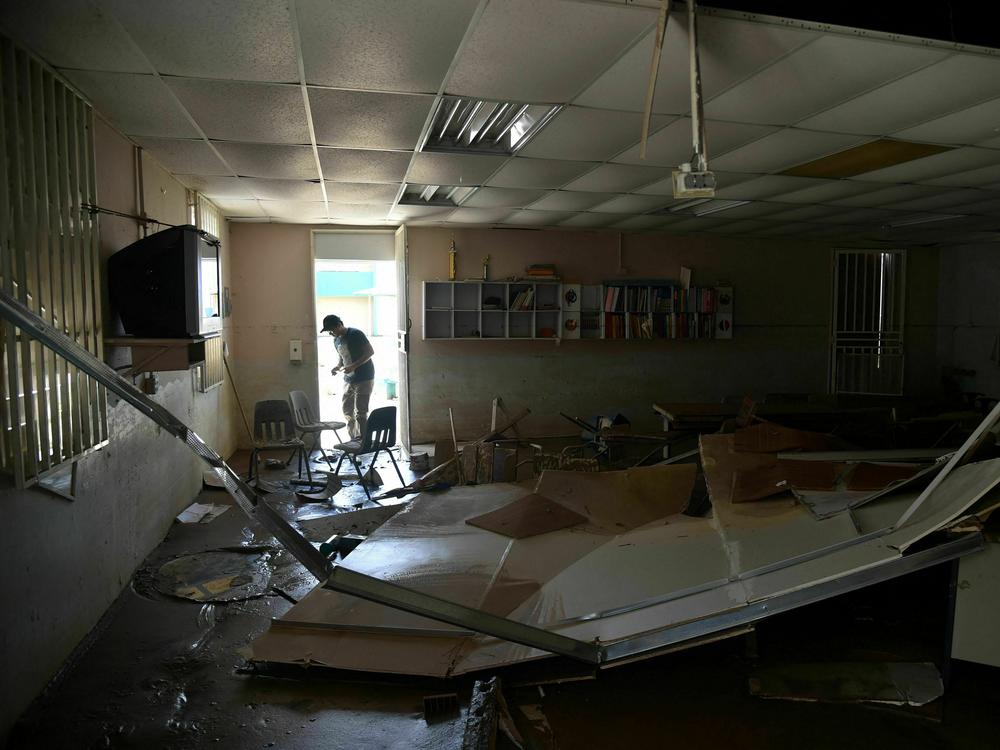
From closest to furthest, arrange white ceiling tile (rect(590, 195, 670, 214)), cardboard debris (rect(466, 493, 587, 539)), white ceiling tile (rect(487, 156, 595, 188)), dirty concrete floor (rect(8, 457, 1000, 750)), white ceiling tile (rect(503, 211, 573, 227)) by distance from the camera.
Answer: dirty concrete floor (rect(8, 457, 1000, 750)) → cardboard debris (rect(466, 493, 587, 539)) → white ceiling tile (rect(487, 156, 595, 188)) → white ceiling tile (rect(590, 195, 670, 214)) → white ceiling tile (rect(503, 211, 573, 227))

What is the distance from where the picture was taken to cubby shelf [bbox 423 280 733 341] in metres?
7.84

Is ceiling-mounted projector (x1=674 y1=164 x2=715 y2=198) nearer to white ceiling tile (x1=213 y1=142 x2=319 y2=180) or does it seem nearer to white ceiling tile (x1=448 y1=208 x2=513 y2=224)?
white ceiling tile (x1=213 y1=142 x2=319 y2=180)

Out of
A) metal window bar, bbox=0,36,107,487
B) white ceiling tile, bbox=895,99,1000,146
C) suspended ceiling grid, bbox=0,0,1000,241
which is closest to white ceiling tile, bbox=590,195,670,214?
suspended ceiling grid, bbox=0,0,1000,241

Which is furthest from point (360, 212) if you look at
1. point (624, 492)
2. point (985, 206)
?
point (985, 206)

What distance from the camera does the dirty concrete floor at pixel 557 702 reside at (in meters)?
2.35

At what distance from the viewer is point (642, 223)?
767 centimetres

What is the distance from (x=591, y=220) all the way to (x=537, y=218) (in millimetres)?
637

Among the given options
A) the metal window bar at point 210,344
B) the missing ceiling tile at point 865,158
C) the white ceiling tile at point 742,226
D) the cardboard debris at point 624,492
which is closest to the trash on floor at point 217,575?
the cardboard debris at point 624,492

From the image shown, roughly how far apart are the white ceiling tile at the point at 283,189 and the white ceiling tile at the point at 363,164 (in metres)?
0.42

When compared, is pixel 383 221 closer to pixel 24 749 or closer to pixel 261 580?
pixel 261 580

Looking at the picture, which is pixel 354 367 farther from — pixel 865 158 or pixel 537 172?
pixel 865 158

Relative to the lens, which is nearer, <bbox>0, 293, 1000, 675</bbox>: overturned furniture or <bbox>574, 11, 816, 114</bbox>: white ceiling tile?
<bbox>0, 293, 1000, 675</bbox>: overturned furniture

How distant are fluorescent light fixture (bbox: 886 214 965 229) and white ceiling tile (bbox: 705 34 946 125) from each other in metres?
4.26

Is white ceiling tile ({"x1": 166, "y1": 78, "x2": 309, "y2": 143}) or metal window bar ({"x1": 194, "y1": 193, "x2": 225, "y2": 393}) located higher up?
white ceiling tile ({"x1": 166, "y1": 78, "x2": 309, "y2": 143})
